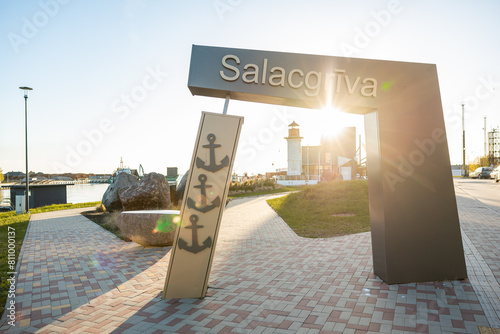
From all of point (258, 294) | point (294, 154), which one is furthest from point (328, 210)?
point (294, 154)

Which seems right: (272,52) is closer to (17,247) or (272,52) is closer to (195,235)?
(195,235)

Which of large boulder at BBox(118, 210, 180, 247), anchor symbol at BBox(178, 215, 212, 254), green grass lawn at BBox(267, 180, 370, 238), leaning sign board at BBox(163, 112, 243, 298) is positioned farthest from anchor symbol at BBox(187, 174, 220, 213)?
green grass lawn at BBox(267, 180, 370, 238)

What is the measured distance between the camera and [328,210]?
13484 mm

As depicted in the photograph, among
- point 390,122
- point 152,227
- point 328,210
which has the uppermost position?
point 390,122

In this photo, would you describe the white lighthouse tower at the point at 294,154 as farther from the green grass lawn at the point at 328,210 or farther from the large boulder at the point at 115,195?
the large boulder at the point at 115,195

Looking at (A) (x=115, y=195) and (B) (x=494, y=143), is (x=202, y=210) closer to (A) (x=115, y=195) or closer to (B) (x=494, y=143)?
(A) (x=115, y=195)

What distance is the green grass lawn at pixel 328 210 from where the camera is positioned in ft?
31.4

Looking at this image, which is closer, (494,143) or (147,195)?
(147,195)

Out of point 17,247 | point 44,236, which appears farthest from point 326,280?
point 44,236

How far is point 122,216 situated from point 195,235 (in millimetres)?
4183

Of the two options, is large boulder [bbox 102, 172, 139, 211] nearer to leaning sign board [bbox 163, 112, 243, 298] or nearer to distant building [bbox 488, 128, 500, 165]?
leaning sign board [bbox 163, 112, 243, 298]

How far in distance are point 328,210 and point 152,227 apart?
8145 mm

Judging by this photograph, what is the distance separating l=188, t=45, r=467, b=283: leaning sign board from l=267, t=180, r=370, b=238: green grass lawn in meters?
3.79

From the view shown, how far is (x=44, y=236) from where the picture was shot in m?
9.43
